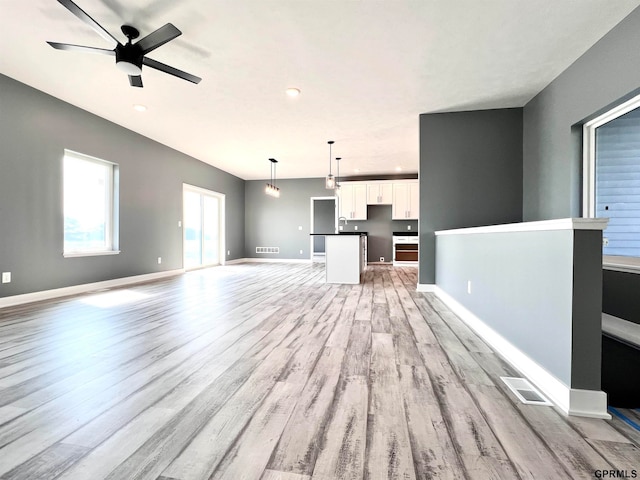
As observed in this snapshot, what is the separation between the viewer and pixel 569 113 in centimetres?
337

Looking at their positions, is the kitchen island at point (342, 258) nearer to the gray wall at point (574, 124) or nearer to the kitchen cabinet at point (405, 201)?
the gray wall at point (574, 124)

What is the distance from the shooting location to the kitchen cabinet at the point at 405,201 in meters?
8.89

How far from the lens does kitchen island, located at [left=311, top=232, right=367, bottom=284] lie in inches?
225

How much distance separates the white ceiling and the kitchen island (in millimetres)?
1997

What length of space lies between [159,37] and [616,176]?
14.8ft

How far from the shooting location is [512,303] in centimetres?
213

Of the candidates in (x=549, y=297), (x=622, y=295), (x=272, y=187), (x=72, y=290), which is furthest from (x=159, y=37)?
(x=272, y=187)

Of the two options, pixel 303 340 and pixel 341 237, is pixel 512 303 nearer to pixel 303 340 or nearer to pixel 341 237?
pixel 303 340

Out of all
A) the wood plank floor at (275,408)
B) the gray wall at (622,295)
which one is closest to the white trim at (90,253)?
the wood plank floor at (275,408)

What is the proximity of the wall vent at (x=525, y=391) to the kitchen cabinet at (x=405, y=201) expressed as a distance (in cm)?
740

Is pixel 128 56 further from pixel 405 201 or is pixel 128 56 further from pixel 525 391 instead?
pixel 405 201

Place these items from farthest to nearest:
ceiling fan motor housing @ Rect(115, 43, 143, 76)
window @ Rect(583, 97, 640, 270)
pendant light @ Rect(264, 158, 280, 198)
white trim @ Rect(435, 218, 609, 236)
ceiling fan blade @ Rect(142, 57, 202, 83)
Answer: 1. pendant light @ Rect(264, 158, 280, 198)
2. window @ Rect(583, 97, 640, 270)
3. ceiling fan blade @ Rect(142, 57, 202, 83)
4. ceiling fan motor housing @ Rect(115, 43, 143, 76)
5. white trim @ Rect(435, 218, 609, 236)

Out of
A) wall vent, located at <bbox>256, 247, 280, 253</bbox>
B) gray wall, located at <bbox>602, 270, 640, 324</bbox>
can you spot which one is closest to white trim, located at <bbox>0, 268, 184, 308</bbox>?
wall vent, located at <bbox>256, 247, 280, 253</bbox>

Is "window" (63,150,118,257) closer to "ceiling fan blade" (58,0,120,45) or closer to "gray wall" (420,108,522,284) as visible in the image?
"ceiling fan blade" (58,0,120,45)
